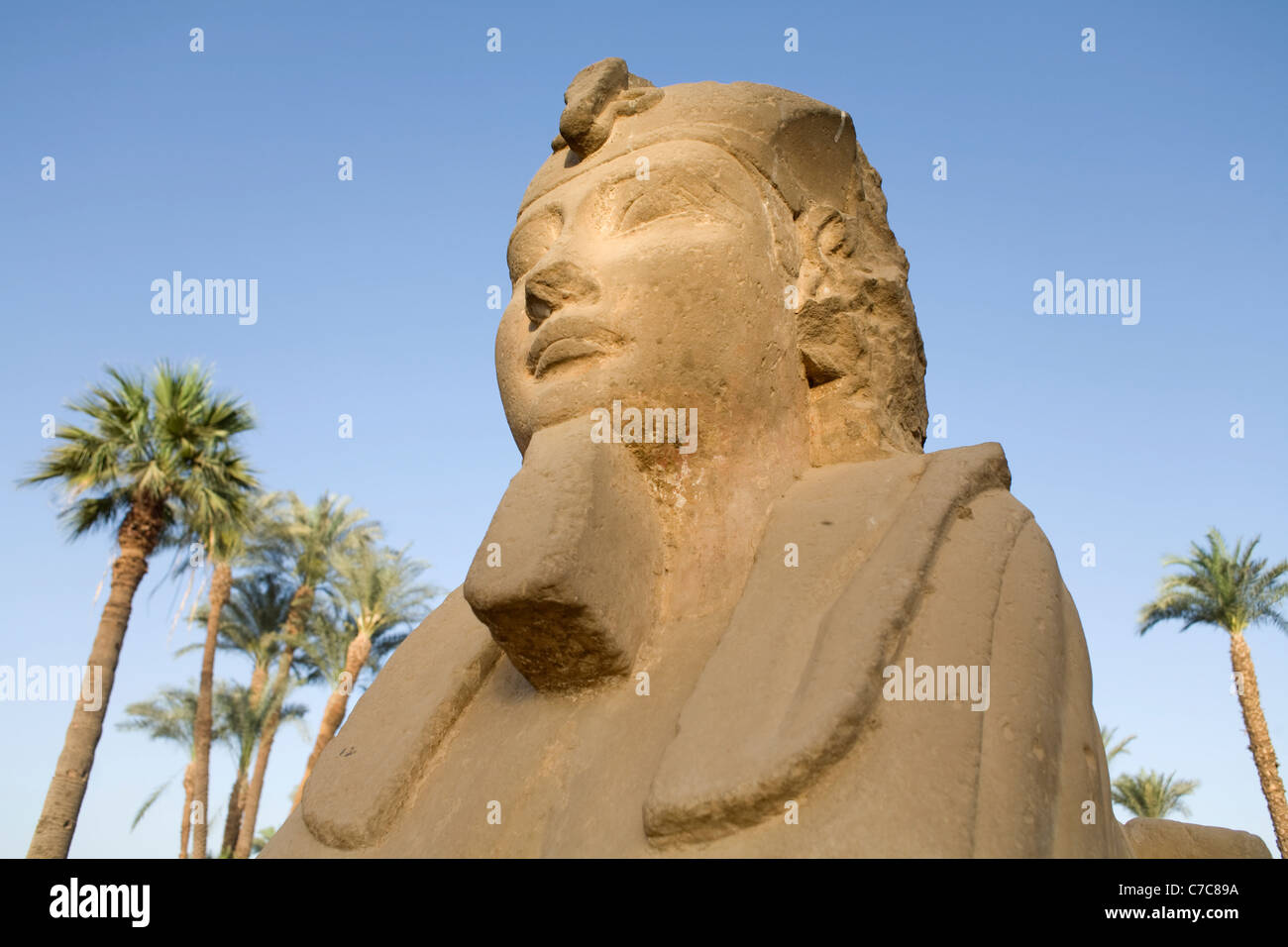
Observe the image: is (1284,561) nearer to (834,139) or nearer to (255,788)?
(834,139)

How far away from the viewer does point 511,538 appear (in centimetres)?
315

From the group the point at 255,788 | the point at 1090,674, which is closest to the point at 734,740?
the point at 1090,674

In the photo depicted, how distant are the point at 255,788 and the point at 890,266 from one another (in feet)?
44.2

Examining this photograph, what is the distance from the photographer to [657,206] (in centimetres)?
370

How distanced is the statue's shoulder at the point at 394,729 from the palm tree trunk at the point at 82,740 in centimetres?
666

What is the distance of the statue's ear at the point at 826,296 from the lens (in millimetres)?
3910

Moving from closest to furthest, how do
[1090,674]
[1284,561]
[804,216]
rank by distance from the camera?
[1090,674], [804,216], [1284,561]

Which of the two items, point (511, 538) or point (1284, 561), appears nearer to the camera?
point (511, 538)

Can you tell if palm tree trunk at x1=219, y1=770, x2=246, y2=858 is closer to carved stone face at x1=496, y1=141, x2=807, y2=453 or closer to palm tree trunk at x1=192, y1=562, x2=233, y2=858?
palm tree trunk at x1=192, y1=562, x2=233, y2=858

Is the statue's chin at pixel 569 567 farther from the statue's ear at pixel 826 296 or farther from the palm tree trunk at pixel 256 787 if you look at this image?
the palm tree trunk at pixel 256 787

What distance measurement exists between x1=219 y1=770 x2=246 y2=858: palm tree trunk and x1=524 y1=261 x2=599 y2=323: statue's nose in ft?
46.5

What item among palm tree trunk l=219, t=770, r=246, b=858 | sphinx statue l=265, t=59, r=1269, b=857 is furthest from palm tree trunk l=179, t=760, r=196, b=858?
sphinx statue l=265, t=59, r=1269, b=857

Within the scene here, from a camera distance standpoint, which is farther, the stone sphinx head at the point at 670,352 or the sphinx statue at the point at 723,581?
the stone sphinx head at the point at 670,352

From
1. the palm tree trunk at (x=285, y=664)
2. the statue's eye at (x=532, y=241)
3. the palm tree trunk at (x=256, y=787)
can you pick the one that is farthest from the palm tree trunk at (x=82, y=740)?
the statue's eye at (x=532, y=241)
